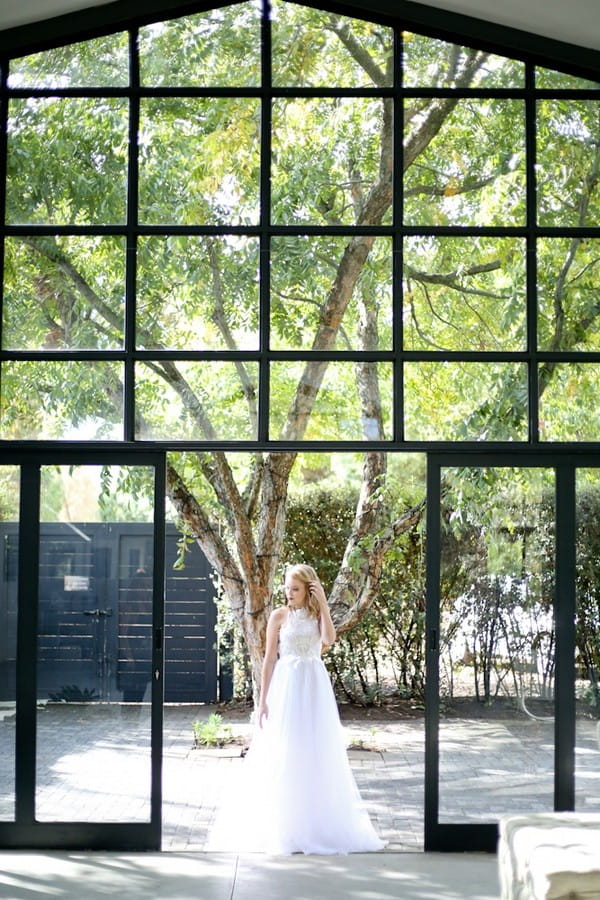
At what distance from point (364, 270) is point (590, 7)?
67.1 inches

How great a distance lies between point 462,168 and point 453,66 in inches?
23.9

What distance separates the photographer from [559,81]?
6254 mm

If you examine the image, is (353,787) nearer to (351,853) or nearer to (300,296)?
(351,853)

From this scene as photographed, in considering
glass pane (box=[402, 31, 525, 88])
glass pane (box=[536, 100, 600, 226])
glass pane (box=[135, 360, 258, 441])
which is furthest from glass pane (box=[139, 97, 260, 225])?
glass pane (box=[536, 100, 600, 226])

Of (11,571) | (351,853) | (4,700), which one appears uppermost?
(11,571)

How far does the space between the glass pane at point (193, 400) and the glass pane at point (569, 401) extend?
5.02 ft

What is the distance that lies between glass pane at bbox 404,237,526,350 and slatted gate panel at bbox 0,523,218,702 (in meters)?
1.84

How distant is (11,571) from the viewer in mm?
6125

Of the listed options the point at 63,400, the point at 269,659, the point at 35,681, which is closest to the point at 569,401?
the point at 269,659

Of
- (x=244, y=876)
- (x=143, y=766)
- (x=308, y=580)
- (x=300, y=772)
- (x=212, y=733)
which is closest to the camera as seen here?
(x=244, y=876)

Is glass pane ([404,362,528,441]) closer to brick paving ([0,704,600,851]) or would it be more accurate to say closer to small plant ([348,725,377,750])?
brick paving ([0,704,600,851])

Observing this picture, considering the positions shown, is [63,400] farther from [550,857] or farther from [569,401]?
[550,857]

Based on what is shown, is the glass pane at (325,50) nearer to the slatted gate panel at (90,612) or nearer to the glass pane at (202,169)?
the glass pane at (202,169)

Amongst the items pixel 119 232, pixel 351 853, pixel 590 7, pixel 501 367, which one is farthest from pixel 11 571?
pixel 590 7
